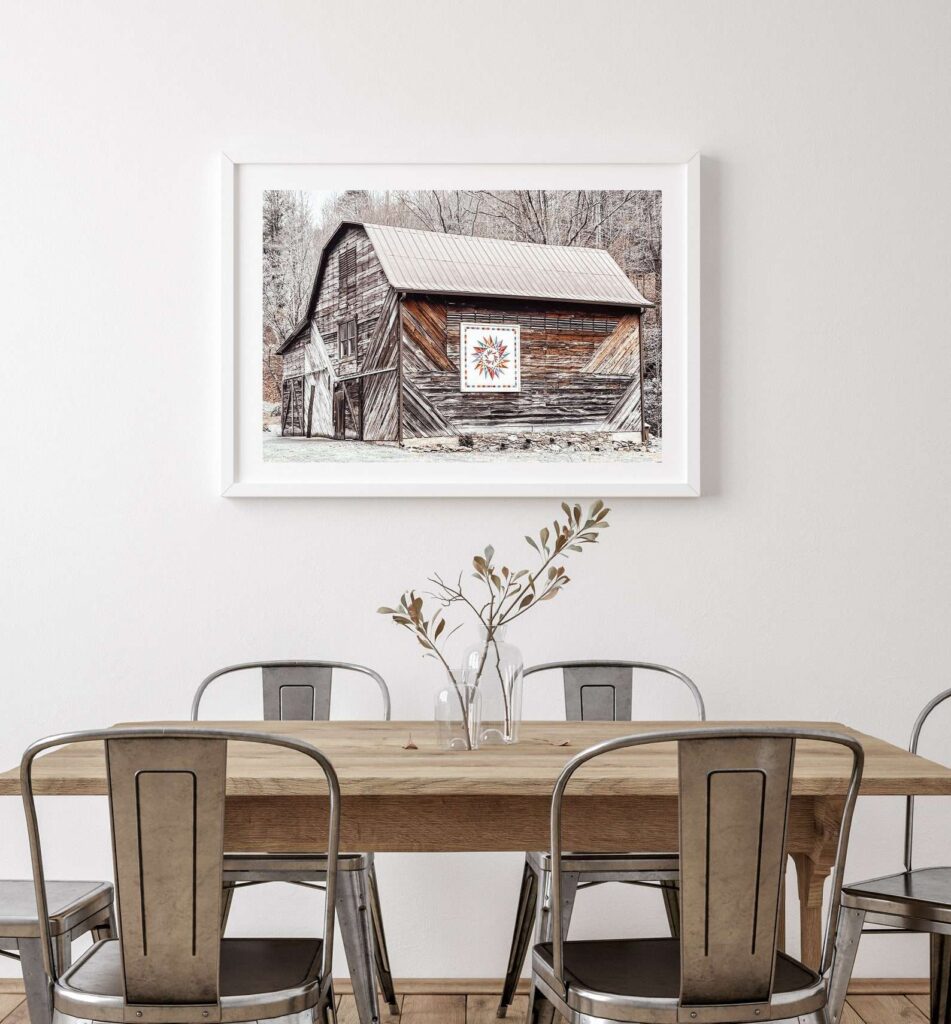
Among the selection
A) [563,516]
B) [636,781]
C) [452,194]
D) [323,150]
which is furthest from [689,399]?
[636,781]

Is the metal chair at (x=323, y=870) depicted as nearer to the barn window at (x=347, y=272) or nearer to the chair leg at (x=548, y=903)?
the chair leg at (x=548, y=903)

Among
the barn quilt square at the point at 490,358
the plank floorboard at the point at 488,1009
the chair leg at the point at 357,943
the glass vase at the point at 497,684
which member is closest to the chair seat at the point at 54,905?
the chair leg at the point at 357,943

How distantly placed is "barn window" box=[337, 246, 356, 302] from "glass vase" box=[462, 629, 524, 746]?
1067 millimetres

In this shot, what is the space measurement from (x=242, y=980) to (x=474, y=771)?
437 millimetres

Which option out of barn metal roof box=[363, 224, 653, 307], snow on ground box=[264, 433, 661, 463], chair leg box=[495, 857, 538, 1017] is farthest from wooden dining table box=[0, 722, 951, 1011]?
barn metal roof box=[363, 224, 653, 307]

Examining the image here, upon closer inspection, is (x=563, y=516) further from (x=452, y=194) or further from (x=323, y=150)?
(x=323, y=150)

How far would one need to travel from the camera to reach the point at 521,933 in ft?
7.38

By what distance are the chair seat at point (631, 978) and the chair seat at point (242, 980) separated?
339 millimetres

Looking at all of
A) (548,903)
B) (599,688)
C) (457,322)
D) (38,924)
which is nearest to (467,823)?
(548,903)

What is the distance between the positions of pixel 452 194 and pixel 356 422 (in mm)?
607

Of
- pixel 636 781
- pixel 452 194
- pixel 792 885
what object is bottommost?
pixel 792 885

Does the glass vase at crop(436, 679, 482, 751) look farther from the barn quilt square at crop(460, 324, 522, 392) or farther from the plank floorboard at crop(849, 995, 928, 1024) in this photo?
the plank floorboard at crop(849, 995, 928, 1024)

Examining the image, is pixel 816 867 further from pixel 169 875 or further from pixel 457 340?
pixel 457 340

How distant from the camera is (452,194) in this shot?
8.52 ft
